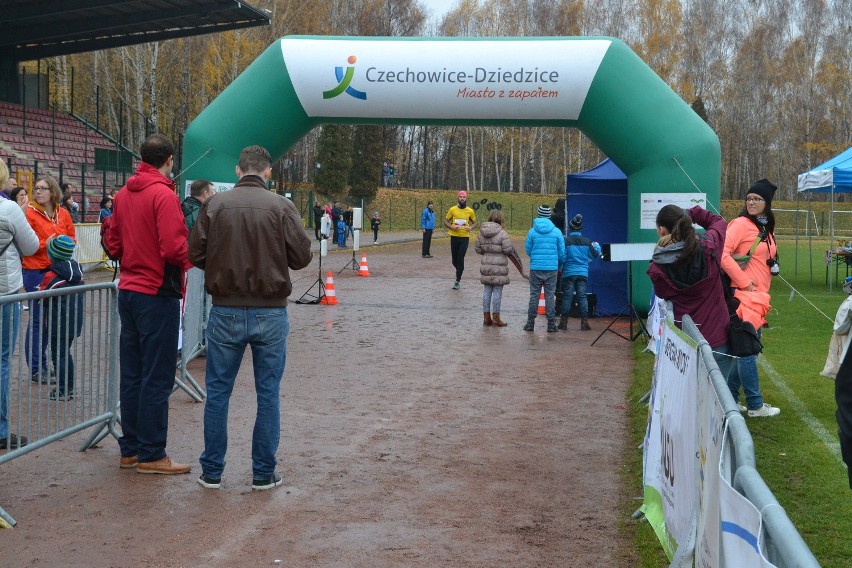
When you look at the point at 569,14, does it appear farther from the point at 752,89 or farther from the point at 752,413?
the point at 752,413

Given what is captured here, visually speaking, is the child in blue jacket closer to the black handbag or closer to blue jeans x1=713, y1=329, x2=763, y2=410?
blue jeans x1=713, y1=329, x2=763, y2=410

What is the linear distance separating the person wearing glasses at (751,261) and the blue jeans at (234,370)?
3.83m

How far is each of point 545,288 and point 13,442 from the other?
9436 mm

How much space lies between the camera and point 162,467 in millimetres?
6684

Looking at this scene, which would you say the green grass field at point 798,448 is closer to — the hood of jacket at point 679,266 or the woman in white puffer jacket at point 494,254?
the hood of jacket at point 679,266

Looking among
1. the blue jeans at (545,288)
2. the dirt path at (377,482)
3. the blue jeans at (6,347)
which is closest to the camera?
the dirt path at (377,482)

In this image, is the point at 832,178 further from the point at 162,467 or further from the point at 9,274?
the point at 9,274

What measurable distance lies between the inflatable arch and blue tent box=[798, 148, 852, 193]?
753 centimetres

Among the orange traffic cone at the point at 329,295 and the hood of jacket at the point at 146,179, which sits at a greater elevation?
the hood of jacket at the point at 146,179

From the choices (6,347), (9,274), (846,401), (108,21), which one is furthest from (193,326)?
(108,21)

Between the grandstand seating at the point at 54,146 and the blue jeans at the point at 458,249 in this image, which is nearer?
the blue jeans at the point at 458,249

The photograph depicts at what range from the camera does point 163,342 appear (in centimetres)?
664

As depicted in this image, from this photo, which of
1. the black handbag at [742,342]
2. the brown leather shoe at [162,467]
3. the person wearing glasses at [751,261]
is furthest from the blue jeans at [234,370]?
the person wearing glasses at [751,261]

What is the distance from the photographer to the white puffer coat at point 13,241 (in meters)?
6.76
